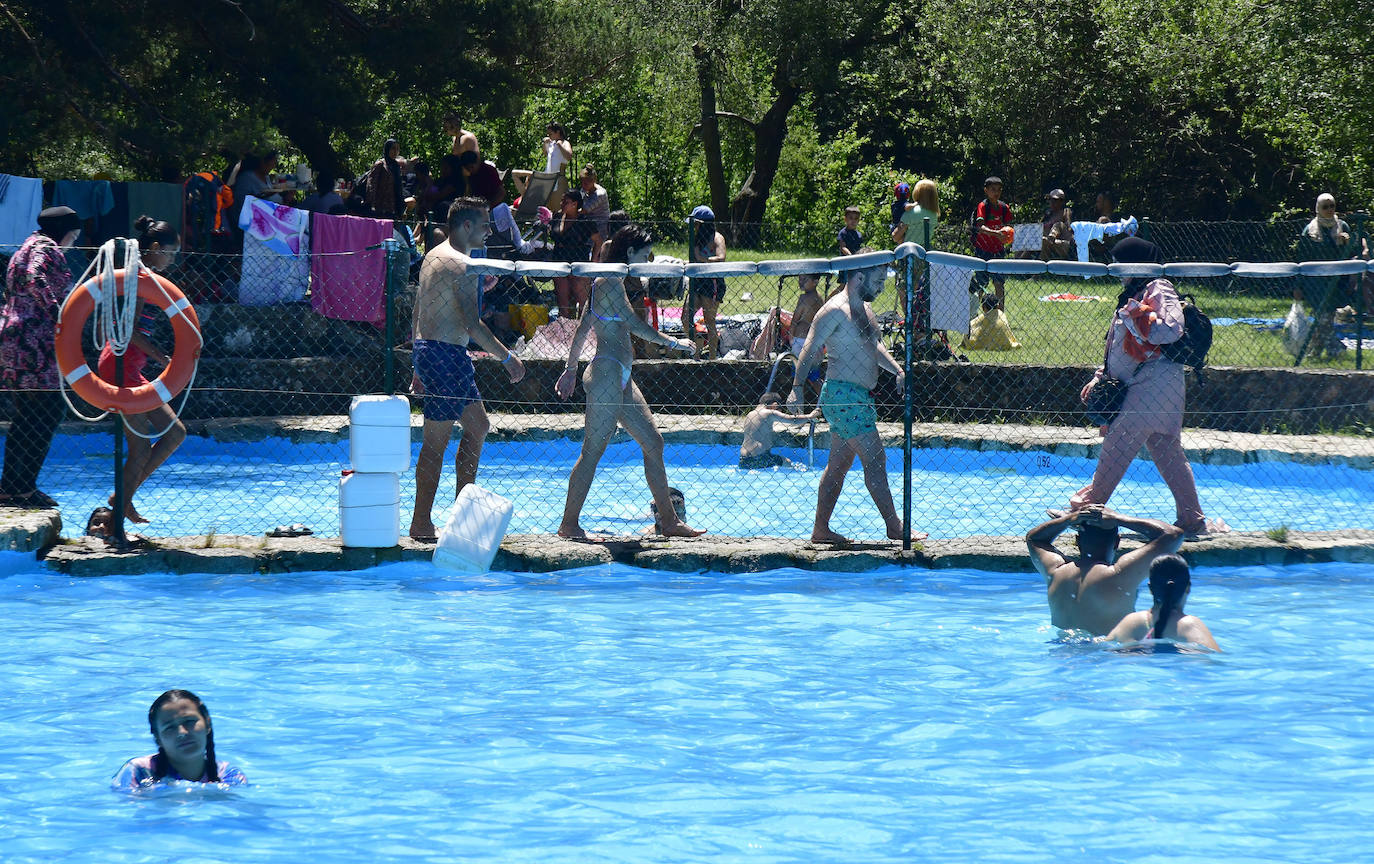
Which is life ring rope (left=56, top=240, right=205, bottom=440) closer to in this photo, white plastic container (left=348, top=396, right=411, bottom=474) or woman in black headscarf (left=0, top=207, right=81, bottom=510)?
woman in black headscarf (left=0, top=207, right=81, bottom=510)

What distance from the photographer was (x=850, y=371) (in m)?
8.67

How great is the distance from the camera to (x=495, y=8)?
18.2 meters

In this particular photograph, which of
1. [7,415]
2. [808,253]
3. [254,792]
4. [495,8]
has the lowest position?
[254,792]

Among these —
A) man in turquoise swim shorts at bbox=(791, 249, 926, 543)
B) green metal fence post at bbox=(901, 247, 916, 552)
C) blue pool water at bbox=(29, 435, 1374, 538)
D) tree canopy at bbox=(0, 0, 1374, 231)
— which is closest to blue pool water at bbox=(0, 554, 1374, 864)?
green metal fence post at bbox=(901, 247, 916, 552)

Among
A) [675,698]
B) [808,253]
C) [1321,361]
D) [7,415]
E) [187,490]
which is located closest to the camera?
[675,698]

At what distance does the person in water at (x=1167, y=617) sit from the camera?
6754 millimetres

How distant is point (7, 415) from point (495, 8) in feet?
26.1

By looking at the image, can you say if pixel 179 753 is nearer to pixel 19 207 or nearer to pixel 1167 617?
pixel 1167 617

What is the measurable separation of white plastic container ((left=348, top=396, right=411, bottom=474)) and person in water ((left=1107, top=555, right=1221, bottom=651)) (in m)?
3.95

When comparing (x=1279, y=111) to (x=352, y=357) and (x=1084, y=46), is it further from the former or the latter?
(x=352, y=357)

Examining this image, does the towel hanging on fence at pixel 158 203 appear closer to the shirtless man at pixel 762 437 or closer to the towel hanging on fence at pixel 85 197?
the towel hanging on fence at pixel 85 197

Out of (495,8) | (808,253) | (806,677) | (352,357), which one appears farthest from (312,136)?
(806,677)

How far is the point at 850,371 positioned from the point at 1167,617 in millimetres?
2458

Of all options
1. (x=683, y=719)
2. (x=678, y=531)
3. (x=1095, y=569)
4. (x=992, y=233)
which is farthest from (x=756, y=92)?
(x=683, y=719)
